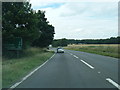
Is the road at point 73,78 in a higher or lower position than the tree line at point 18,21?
lower

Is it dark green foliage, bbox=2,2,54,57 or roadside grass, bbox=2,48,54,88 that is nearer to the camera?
roadside grass, bbox=2,48,54,88

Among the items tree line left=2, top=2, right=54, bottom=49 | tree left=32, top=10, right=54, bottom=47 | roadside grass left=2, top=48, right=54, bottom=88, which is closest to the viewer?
roadside grass left=2, top=48, right=54, bottom=88

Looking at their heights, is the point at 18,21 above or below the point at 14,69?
above

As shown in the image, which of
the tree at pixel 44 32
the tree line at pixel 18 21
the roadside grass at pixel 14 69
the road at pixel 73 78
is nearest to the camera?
the road at pixel 73 78

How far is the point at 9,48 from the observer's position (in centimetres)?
2928

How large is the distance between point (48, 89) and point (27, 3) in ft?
79.8

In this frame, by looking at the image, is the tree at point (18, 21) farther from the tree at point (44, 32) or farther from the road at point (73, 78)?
the tree at point (44, 32)

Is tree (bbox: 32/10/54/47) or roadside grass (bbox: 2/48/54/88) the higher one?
tree (bbox: 32/10/54/47)

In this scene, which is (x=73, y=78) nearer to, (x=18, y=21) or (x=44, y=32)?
(x=18, y=21)

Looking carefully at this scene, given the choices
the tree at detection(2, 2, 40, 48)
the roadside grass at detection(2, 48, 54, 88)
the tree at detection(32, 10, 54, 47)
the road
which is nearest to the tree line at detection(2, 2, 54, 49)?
the tree at detection(2, 2, 40, 48)

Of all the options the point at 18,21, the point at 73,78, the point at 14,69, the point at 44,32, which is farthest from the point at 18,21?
the point at 44,32

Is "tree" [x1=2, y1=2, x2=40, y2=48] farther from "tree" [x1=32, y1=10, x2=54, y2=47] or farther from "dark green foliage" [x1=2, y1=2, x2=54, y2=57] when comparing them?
"tree" [x1=32, y1=10, x2=54, y2=47]

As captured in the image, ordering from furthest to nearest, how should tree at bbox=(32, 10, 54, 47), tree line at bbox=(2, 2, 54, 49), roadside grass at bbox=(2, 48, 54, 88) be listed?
tree at bbox=(32, 10, 54, 47), tree line at bbox=(2, 2, 54, 49), roadside grass at bbox=(2, 48, 54, 88)

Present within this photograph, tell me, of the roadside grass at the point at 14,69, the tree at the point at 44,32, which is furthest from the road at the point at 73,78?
the tree at the point at 44,32
